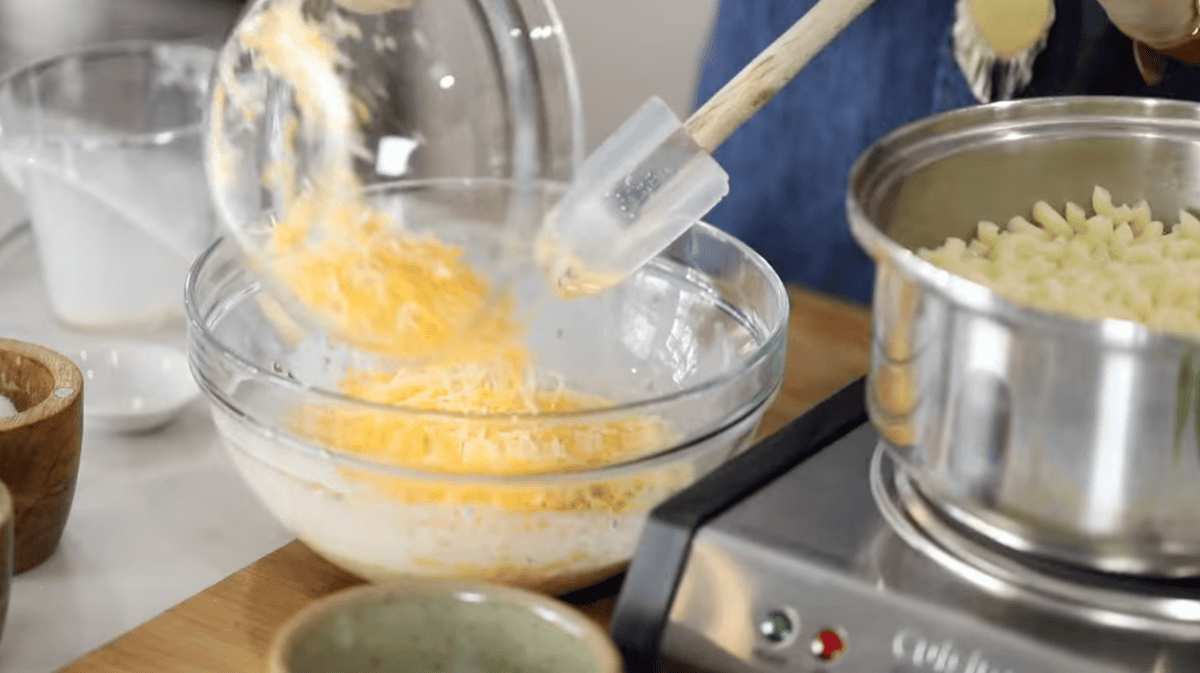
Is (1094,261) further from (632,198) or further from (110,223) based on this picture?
(110,223)

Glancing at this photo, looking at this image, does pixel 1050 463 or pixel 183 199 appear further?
pixel 183 199

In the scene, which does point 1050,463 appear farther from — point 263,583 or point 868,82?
point 868,82

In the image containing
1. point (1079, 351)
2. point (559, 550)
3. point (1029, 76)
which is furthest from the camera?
point (1029, 76)

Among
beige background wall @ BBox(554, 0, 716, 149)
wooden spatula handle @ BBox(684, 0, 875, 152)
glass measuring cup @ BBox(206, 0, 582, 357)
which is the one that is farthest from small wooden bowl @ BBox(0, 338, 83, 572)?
beige background wall @ BBox(554, 0, 716, 149)

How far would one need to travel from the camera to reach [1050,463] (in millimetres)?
587

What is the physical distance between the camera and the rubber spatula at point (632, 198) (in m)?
0.77

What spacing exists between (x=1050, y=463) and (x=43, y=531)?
55 centimetres

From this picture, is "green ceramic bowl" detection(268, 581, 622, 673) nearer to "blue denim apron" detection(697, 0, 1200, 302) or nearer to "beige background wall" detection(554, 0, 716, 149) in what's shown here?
"blue denim apron" detection(697, 0, 1200, 302)

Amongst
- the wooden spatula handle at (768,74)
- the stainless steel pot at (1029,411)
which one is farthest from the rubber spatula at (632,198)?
the stainless steel pot at (1029,411)

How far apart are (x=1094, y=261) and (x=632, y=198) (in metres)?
0.24

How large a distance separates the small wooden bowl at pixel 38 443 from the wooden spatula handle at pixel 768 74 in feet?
1.24

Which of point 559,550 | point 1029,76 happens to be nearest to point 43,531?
point 559,550

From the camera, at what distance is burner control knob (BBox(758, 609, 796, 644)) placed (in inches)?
25.0

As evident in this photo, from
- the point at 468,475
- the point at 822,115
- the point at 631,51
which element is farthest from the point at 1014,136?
the point at 631,51
